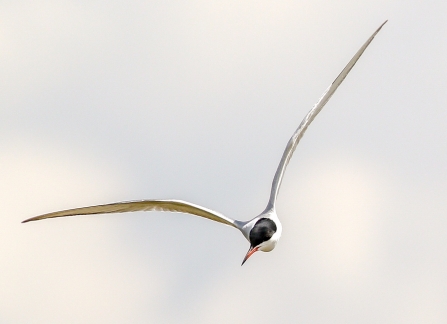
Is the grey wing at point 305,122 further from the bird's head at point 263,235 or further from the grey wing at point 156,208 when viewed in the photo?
the grey wing at point 156,208

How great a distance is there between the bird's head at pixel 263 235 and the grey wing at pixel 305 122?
90 cm

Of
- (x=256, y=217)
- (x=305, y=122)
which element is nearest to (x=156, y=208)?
(x=256, y=217)

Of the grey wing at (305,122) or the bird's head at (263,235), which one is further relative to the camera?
the grey wing at (305,122)

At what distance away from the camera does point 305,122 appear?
29844mm

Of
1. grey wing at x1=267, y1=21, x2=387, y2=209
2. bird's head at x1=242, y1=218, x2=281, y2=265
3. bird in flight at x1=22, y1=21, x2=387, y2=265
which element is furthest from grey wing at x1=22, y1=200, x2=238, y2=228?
grey wing at x1=267, y1=21, x2=387, y2=209

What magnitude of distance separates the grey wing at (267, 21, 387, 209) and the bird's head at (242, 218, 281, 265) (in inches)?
35.3

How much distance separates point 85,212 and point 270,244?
5212mm

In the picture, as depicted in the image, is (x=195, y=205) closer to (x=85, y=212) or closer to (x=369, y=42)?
(x=85, y=212)

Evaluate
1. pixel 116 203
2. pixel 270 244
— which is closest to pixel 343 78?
pixel 270 244

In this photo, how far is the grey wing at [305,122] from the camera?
94.2 ft

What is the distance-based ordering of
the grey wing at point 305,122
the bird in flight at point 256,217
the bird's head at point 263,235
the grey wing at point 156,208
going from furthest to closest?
the grey wing at point 305,122
the bird's head at point 263,235
the bird in flight at point 256,217
the grey wing at point 156,208

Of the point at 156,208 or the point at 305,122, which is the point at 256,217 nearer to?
the point at 156,208

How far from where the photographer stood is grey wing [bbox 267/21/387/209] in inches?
1131

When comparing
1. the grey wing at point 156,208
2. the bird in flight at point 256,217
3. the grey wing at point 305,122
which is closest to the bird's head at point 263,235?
the bird in flight at point 256,217
